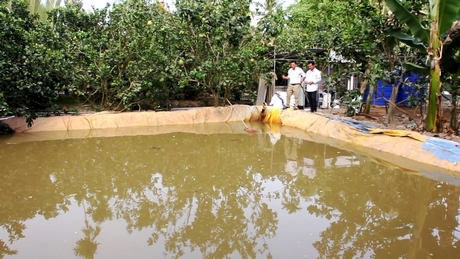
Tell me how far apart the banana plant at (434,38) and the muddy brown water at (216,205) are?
1.65 meters

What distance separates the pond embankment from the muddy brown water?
61 centimetres

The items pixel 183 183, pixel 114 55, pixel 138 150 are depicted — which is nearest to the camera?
pixel 183 183

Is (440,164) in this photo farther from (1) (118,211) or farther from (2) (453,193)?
(1) (118,211)

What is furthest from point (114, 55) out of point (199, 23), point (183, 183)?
point (183, 183)

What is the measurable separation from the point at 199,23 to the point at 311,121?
3.68 m

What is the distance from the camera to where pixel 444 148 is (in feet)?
20.0

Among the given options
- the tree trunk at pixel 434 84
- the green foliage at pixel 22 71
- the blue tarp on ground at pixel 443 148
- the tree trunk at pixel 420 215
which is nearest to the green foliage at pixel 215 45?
the green foliage at pixel 22 71

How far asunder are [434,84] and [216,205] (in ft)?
14.8

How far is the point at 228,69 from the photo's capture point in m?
10.7

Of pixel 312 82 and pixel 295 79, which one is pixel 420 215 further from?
pixel 295 79

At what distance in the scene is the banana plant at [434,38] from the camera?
639 centimetres

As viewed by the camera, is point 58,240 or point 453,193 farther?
point 453,193

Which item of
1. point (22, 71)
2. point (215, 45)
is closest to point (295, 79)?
point (215, 45)

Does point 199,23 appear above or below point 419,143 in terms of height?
above
